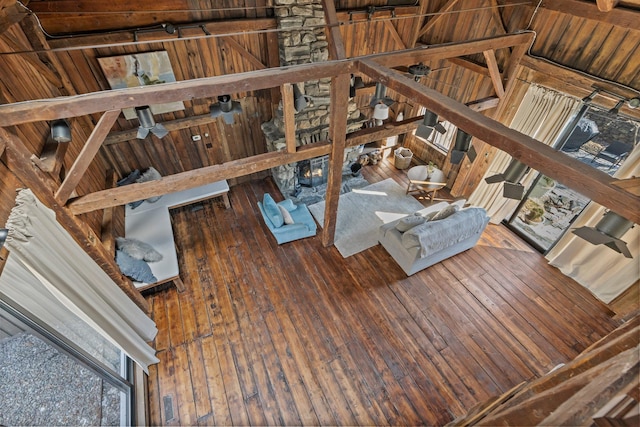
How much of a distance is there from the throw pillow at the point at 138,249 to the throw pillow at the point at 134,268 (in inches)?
2.9

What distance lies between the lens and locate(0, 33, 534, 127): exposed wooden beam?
7.35ft

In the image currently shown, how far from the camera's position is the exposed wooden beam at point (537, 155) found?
1.76 m

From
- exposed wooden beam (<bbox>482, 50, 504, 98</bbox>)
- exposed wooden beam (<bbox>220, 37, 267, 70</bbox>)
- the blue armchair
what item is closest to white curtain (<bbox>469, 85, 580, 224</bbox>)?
exposed wooden beam (<bbox>482, 50, 504, 98</bbox>)

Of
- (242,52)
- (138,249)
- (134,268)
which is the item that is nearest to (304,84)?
(242,52)

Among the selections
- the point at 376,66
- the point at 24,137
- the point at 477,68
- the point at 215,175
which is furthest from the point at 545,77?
the point at 24,137

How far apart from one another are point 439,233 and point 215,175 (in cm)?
324

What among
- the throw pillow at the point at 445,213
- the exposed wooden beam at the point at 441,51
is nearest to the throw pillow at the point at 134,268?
the exposed wooden beam at the point at 441,51

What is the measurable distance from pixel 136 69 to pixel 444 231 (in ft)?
16.8

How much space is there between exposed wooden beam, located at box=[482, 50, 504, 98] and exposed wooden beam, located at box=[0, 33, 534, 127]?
2.55 feet

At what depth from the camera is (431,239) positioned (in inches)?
169

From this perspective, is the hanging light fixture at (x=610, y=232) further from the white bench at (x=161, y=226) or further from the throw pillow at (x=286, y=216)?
the white bench at (x=161, y=226)

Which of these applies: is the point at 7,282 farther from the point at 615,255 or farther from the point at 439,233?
the point at 615,255

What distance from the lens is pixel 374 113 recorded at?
6453mm

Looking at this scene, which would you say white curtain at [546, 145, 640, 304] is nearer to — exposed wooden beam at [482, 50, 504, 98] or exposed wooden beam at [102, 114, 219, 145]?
exposed wooden beam at [482, 50, 504, 98]
